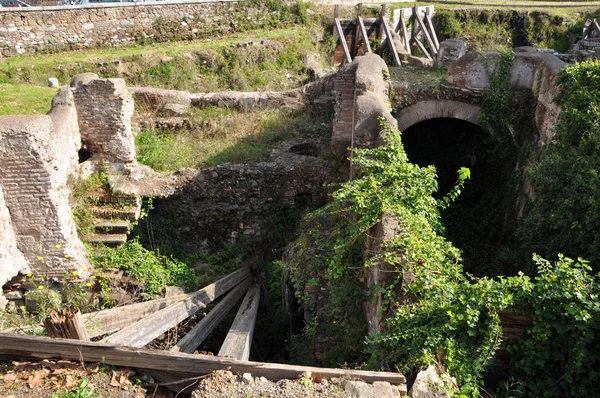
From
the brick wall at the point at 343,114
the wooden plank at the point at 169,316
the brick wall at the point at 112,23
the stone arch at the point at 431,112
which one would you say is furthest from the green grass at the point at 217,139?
the brick wall at the point at 112,23

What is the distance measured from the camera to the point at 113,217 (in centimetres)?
796

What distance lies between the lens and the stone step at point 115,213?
7.93 meters

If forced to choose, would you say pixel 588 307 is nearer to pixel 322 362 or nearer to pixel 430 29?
pixel 322 362

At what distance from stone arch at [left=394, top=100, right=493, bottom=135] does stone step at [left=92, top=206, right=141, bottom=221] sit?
5.15 meters

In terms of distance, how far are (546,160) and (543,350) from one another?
13.1 ft

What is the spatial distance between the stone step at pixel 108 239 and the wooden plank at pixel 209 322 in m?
1.84

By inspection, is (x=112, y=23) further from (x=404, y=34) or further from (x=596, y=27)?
(x=596, y=27)

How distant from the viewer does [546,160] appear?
7.59 meters

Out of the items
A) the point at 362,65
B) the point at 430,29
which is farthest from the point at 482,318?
the point at 430,29

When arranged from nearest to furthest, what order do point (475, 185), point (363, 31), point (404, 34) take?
point (475, 185) → point (363, 31) → point (404, 34)

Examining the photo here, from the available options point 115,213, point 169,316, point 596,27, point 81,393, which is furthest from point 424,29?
point 81,393

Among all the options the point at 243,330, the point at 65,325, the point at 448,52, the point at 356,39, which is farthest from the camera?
the point at 356,39

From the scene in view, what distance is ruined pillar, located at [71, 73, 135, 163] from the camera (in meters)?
7.97

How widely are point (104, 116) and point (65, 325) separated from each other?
4530 millimetres
